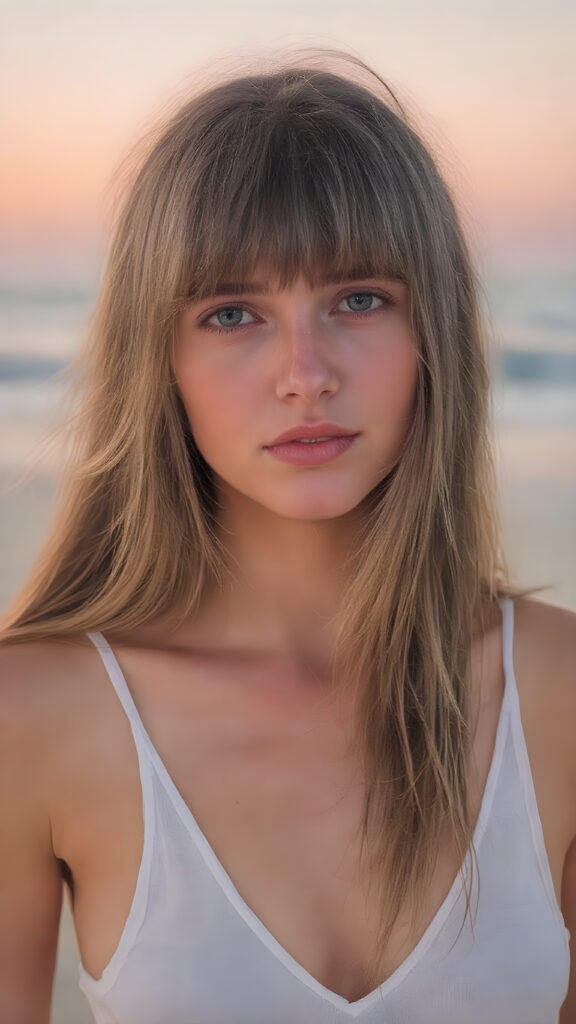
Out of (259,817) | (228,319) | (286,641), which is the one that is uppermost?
(228,319)

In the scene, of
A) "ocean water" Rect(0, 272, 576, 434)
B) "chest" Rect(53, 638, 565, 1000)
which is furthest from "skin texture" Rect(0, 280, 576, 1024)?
"ocean water" Rect(0, 272, 576, 434)

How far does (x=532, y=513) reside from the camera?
14.5 feet

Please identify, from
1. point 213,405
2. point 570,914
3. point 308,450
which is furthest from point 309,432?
point 570,914

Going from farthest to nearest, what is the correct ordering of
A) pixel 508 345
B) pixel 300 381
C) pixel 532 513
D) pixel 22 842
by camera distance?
pixel 508 345 → pixel 532 513 → pixel 22 842 → pixel 300 381

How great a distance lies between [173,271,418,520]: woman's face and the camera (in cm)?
134

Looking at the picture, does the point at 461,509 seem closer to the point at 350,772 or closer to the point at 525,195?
the point at 350,772

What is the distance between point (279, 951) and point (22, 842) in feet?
1.14

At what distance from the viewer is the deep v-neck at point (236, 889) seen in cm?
136

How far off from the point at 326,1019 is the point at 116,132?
3.22 meters

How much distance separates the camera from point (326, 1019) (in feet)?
4.41

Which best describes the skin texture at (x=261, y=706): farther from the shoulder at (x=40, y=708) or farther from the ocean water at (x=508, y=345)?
the ocean water at (x=508, y=345)

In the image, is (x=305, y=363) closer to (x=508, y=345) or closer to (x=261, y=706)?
(x=261, y=706)

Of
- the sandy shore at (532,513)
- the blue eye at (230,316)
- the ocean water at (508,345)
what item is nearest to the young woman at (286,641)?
the blue eye at (230,316)

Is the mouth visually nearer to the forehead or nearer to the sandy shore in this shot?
the forehead
